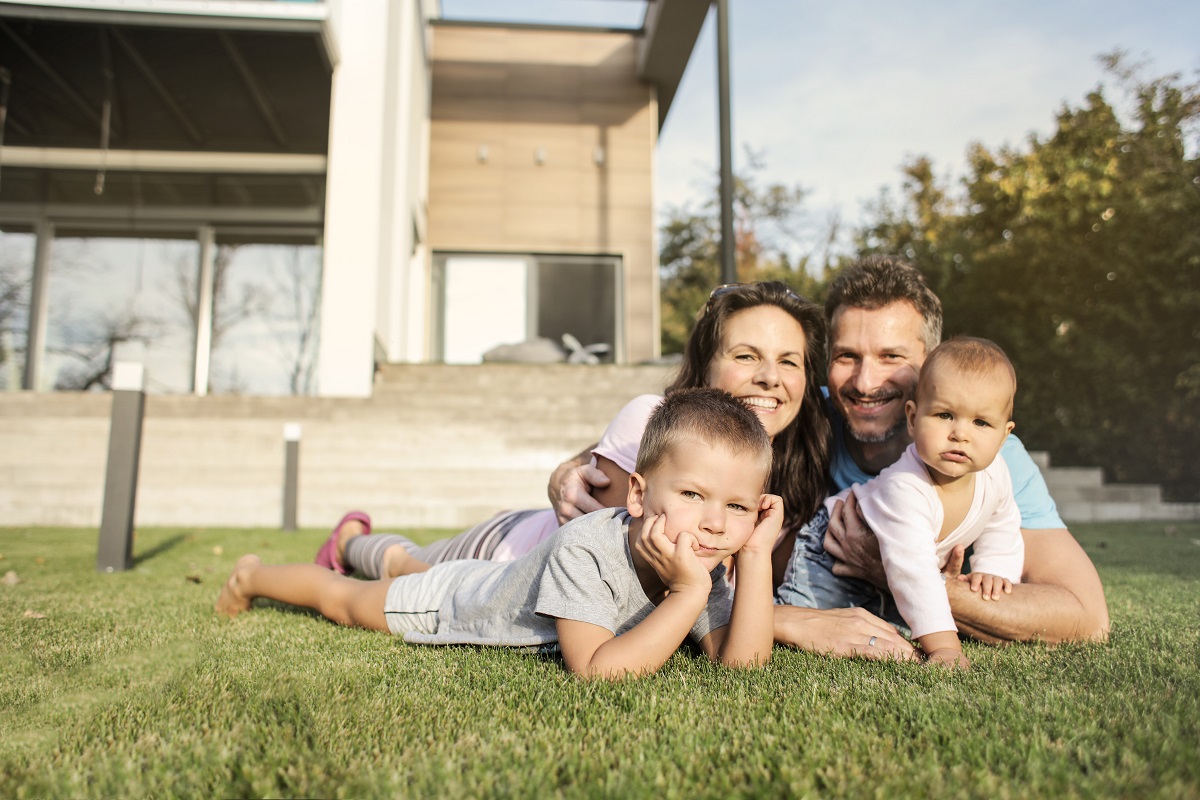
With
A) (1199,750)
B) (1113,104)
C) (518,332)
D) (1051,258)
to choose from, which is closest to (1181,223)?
(1051,258)

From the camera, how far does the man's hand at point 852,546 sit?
275 cm

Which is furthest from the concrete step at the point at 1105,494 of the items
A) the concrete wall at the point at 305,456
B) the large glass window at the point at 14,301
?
the large glass window at the point at 14,301

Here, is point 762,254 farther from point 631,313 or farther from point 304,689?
A: point 304,689

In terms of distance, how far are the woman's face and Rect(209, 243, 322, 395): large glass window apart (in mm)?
10217

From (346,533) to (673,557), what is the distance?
107 inches

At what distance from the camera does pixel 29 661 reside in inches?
94.1

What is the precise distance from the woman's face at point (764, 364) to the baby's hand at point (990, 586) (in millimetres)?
803

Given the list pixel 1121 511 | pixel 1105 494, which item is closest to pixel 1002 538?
pixel 1121 511

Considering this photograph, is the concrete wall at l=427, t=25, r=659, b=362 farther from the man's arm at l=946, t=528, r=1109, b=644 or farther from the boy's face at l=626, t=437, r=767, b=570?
the boy's face at l=626, t=437, r=767, b=570

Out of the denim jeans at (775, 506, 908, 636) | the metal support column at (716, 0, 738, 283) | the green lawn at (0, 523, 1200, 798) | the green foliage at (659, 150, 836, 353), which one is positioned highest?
the green foliage at (659, 150, 836, 353)

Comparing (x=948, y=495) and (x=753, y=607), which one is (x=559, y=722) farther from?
(x=948, y=495)

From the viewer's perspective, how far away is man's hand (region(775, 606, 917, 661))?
2.41m

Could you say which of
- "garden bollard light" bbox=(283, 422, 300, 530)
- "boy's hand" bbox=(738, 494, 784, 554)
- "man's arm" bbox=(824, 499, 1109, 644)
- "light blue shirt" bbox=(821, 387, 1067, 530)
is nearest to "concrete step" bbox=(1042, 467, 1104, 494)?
"light blue shirt" bbox=(821, 387, 1067, 530)

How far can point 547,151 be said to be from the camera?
607 inches
